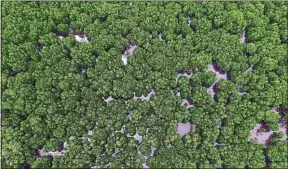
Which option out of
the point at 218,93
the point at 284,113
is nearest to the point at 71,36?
the point at 218,93

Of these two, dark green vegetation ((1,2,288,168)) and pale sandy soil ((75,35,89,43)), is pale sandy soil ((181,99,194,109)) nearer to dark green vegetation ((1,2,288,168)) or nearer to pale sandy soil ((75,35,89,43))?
dark green vegetation ((1,2,288,168))

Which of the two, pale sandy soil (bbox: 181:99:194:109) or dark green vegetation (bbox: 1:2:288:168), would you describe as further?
pale sandy soil (bbox: 181:99:194:109)

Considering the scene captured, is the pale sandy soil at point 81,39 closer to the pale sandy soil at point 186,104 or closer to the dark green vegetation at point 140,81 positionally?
the dark green vegetation at point 140,81

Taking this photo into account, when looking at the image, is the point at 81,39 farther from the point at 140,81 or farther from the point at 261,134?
the point at 261,134

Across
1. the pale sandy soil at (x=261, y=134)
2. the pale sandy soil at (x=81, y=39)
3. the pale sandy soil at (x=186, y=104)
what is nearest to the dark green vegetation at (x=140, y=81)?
the pale sandy soil at (x=186, y=104)

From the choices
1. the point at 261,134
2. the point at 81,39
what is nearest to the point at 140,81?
the point at 81,39

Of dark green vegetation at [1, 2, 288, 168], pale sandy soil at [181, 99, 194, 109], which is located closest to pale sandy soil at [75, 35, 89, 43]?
dark green vegetation at [1, 2, 288, 168]

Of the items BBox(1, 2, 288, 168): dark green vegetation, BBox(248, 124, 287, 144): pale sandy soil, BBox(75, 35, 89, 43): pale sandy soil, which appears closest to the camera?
BBox(1, 2, 288, 168): dark green vegetation

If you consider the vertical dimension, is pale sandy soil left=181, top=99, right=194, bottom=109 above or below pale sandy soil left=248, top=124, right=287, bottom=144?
above
